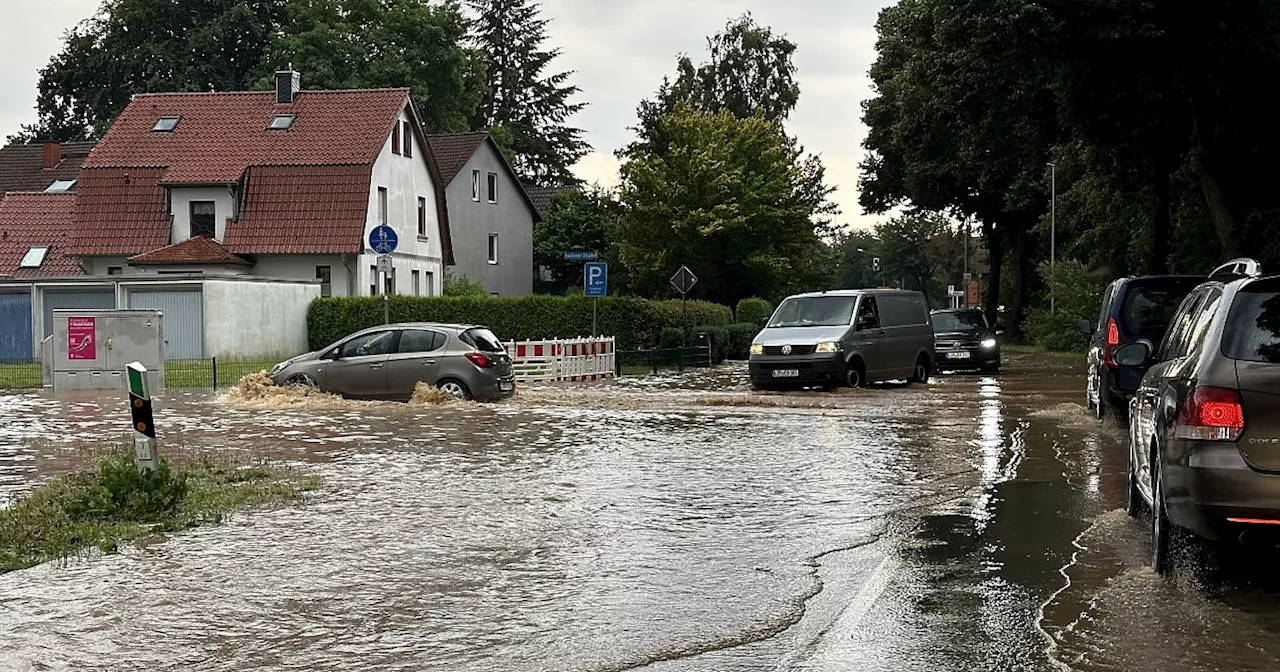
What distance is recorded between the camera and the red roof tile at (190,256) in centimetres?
4603

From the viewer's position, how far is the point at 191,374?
3025 centimetres

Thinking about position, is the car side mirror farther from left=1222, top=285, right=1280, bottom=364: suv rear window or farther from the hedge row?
the hedge row

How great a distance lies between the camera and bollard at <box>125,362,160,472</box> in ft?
35.2

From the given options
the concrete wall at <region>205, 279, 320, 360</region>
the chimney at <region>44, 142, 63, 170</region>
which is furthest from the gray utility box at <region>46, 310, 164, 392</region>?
the chimney at <region>44, 142, 63, 170</region>

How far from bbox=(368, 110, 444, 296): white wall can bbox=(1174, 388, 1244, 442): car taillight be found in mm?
41040

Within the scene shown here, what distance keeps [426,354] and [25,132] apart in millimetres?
63455

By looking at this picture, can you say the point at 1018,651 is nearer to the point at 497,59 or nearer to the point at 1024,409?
the point at 1024,409

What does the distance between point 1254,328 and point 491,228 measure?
57220 mm

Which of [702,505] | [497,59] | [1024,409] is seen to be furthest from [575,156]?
[702,505]

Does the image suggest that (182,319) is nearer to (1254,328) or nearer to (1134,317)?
(1134,317)

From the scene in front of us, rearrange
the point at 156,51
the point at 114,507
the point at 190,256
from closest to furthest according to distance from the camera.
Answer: the point at 114,507
the point at 190,256
the point at 156,51

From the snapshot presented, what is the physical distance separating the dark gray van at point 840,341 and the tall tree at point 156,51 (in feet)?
154

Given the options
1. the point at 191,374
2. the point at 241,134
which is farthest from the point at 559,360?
the point at 241,134

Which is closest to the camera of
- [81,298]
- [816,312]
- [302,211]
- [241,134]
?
[816,312]
